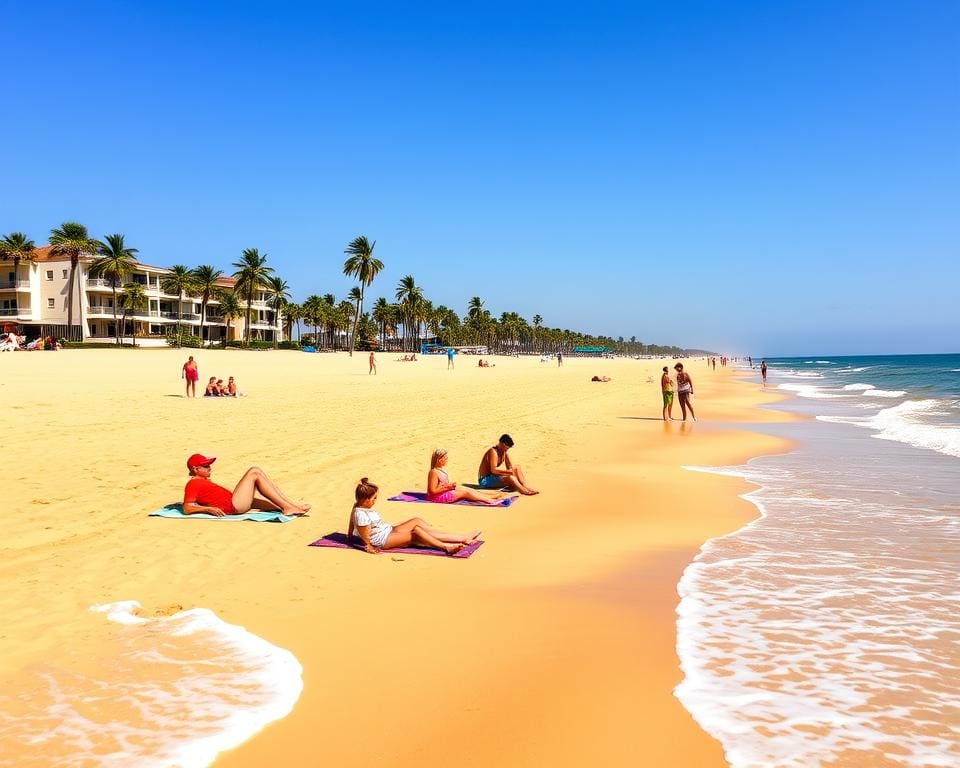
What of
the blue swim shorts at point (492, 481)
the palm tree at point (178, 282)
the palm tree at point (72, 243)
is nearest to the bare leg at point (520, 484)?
the blue swim shorts at point (492, 481)

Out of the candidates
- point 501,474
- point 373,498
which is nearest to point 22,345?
point 501,474

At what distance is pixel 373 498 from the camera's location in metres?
7.09

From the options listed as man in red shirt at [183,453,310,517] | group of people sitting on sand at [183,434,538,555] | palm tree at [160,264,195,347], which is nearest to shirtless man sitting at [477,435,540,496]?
group of people sitting on sand at [183,434,538,555]

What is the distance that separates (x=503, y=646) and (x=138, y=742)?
2347 millimetres

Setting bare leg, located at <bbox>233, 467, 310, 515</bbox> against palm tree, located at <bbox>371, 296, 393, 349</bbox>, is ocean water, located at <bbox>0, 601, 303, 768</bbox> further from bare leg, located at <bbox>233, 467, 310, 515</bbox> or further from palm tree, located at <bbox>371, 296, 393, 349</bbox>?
palm tree, located at <bbox>371, 296, 393, 349</bbox>

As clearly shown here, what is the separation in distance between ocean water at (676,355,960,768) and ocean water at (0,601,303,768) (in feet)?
8.71

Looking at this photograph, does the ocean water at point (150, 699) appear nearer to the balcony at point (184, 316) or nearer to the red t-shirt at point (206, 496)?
the red t-shirt at point (206, 496)

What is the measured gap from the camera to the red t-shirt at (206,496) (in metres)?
8.06

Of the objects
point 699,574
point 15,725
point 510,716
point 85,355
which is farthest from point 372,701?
point 85,355

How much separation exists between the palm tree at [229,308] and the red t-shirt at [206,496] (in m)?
84.7

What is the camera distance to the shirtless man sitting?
10055 millimetres

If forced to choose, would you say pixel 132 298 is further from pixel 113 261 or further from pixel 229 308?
pixel 229 308

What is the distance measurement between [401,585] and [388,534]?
102 centimetres

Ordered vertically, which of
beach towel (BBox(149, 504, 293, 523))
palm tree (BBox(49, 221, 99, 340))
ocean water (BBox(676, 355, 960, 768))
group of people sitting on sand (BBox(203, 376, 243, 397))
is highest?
palm tree (BBox(49, 221, 99, 340))
